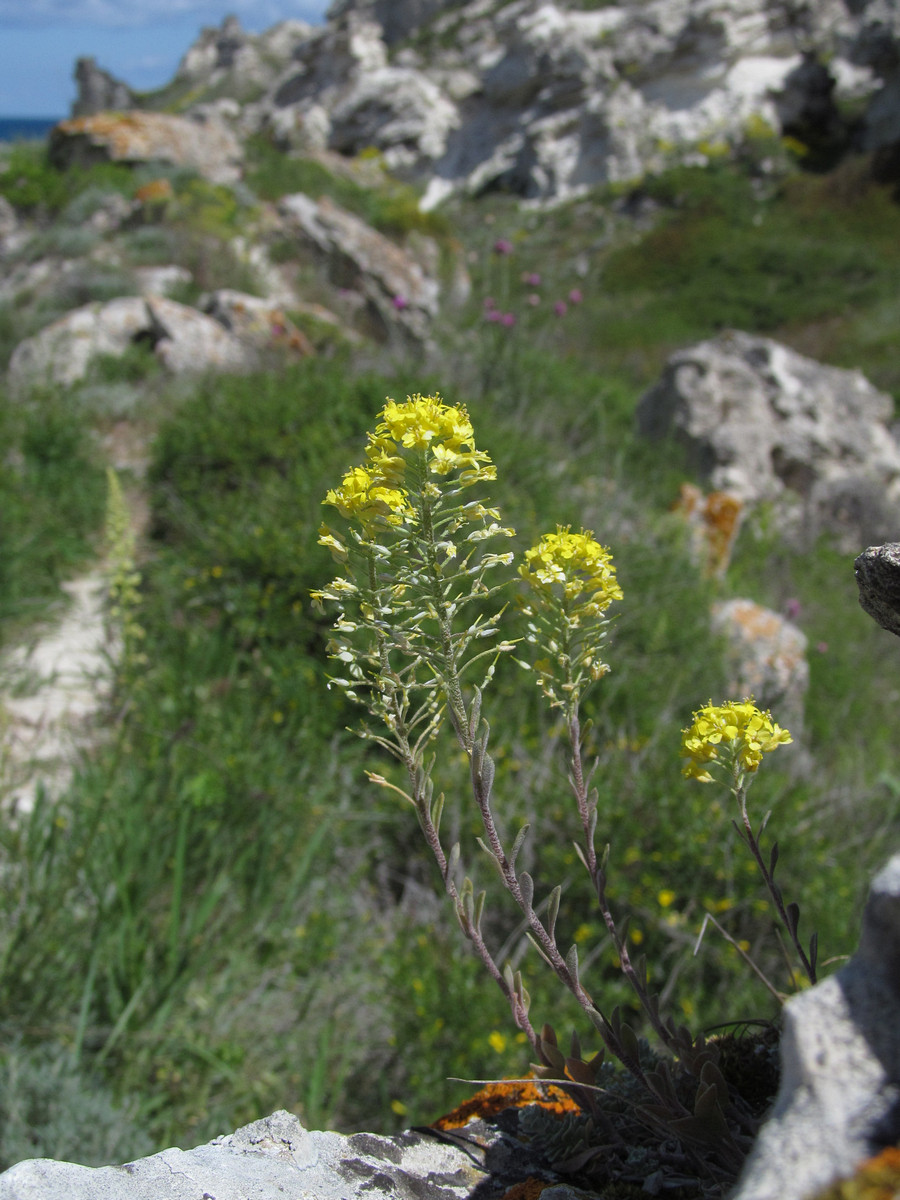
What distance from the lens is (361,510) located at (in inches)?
36.0

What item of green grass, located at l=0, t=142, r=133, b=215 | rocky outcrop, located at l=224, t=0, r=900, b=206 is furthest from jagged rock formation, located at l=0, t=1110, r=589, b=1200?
rocky outcrop, located at l=224, t=0, r=900, b=206

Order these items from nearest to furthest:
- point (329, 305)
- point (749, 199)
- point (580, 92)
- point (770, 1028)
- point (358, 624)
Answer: point (358, 624) → point (770, 1028) → point (329, 305) → point (749, 199) → point (580, 92)

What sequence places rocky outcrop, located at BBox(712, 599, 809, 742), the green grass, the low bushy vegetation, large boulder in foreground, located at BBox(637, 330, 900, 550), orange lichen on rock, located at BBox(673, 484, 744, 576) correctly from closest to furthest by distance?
the low bushy vegetation, rocky outcrop, located at BBox(712, 599, 809, 742), orange lichen on rock, located at BBox(673, 484, 744, 576), large boulder in foreground, located at BBox(637, 330, 900, 550), the green grass

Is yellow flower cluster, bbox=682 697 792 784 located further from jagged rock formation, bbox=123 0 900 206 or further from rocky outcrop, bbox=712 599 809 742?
jagged rock formation, bbox=123 0 900 206

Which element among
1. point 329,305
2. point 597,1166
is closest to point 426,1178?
point 597,1166

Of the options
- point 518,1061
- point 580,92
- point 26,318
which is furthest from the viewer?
point 580,92

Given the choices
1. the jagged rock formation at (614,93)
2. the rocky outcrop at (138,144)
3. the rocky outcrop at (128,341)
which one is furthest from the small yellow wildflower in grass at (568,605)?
the jagged rock formation at (614,93)

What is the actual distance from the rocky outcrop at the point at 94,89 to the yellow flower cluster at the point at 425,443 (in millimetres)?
43012

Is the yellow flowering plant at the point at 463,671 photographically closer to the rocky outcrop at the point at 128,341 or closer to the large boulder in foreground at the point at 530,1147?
the large boulder in foreground at the point at 530,1147

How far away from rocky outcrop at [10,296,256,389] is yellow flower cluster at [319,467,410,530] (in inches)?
253

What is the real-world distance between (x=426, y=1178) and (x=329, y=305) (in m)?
10.5

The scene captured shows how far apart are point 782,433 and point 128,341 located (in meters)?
6.37

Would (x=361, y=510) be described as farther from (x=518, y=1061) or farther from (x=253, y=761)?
(x=253, y=761)

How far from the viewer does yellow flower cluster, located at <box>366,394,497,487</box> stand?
2.94 feet
